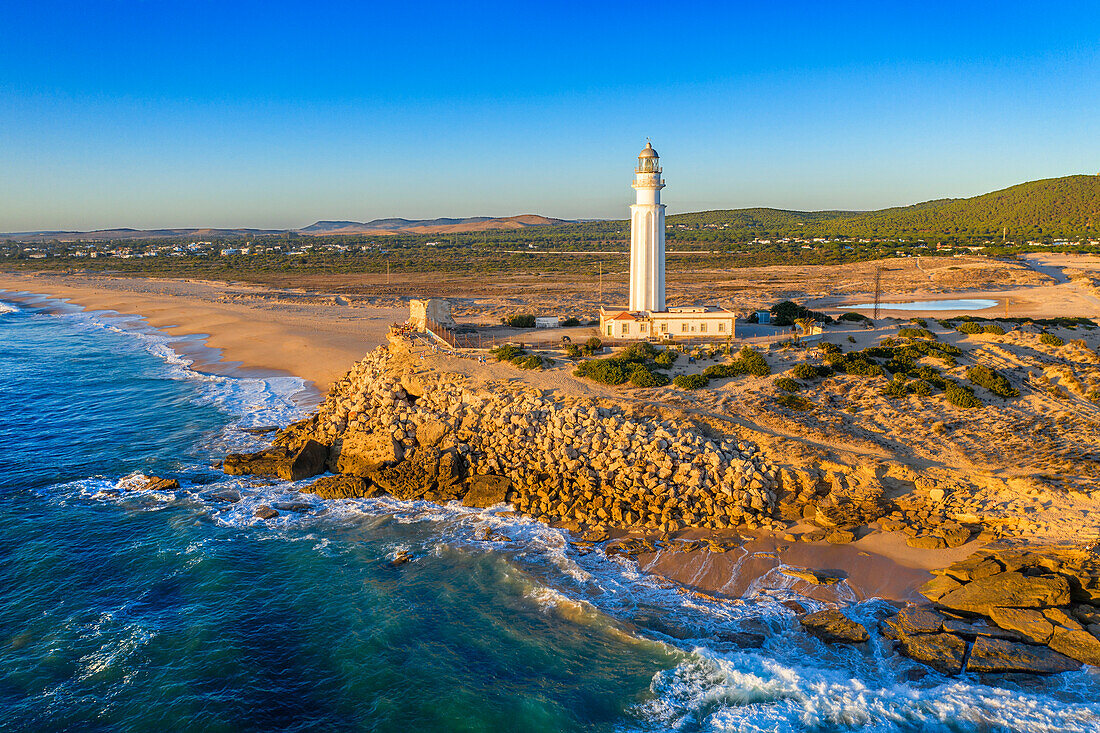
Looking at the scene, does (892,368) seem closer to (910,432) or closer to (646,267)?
(910,432)

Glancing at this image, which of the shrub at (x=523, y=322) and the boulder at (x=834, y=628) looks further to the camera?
the shrub at (x=523, y=322)

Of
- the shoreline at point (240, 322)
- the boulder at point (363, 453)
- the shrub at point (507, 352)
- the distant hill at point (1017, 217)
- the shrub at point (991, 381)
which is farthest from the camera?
the distant hill at point (1017, 217)

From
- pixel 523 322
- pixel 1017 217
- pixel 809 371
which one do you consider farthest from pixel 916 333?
pixel 1017 217

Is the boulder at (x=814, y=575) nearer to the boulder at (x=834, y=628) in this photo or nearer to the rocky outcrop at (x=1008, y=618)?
the boulder at (x=834, y=628)

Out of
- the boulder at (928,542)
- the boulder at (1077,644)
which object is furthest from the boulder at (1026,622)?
the boulder at (928,542)

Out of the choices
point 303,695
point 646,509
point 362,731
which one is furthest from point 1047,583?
point 303,695

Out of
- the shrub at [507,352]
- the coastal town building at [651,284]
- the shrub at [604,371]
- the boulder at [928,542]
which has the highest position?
the coastal town building at [651,284]
